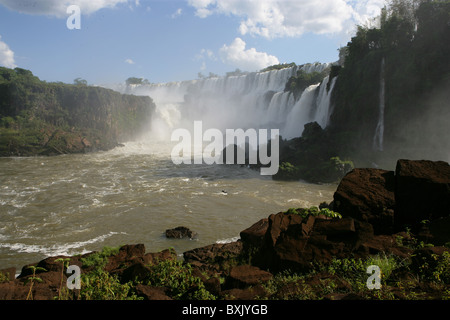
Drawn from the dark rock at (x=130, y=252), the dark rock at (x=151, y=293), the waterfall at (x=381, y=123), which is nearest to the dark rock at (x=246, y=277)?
the dark rock at (x=151, y=293)

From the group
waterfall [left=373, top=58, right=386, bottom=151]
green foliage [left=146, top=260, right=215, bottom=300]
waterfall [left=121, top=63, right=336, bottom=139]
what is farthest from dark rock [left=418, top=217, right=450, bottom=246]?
waterfall [left=121, top=63, right=336, bottom=139]

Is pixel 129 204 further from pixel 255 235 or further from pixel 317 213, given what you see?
pixel 317 213

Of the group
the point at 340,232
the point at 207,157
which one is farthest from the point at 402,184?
the point at 207,157

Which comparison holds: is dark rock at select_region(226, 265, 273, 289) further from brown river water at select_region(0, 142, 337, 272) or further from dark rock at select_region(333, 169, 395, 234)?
brown river water at select_region(0, 142, 337, 272)

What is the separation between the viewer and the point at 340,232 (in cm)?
598

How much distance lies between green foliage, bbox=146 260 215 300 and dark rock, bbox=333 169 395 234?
395 cm

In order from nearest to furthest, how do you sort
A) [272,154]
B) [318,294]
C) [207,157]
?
[318,294] < [272,154] < [207,157]

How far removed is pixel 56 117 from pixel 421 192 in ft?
168

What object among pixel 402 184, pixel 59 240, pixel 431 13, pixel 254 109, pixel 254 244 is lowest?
pixel 59 240

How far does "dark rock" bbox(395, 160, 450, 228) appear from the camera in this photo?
6617mm

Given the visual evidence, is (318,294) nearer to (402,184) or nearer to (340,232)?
(340,232)

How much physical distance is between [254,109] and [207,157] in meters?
20.3

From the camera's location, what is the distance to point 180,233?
11.9 meters

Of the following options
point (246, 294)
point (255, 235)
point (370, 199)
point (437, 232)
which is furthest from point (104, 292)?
point (437, 232)
